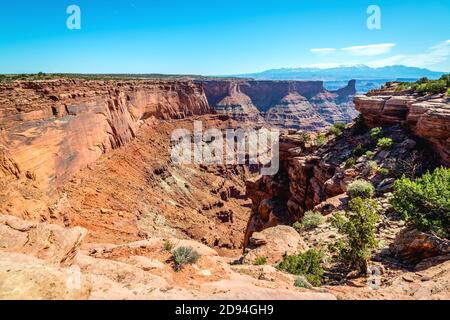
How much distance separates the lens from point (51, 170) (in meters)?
25.1

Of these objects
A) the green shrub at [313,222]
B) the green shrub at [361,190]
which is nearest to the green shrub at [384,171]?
the green shrub at [361,190]

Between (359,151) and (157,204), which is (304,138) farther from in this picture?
(157,204)

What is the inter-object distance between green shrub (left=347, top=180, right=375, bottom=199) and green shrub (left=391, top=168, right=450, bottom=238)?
200 inches

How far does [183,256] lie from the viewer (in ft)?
31.7

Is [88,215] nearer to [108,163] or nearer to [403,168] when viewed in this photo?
[108,163]

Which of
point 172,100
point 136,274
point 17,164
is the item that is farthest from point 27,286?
point 172,100

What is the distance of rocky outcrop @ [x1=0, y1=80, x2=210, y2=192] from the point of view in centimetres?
2189

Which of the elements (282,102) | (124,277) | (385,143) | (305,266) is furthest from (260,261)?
(282,102)

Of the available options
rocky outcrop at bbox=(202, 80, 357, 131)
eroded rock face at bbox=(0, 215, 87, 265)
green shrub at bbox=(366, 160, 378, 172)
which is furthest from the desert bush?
rocky outcrop at bbox=(202, 80, 357, 131)

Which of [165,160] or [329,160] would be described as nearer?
[329,160]

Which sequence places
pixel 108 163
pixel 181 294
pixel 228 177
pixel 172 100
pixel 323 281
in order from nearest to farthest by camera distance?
pixel 181 294 < pixel 323 281 < pixel 108 163 < pixel 228 177 < pixel 172 100

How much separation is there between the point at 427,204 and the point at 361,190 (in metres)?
6.24
